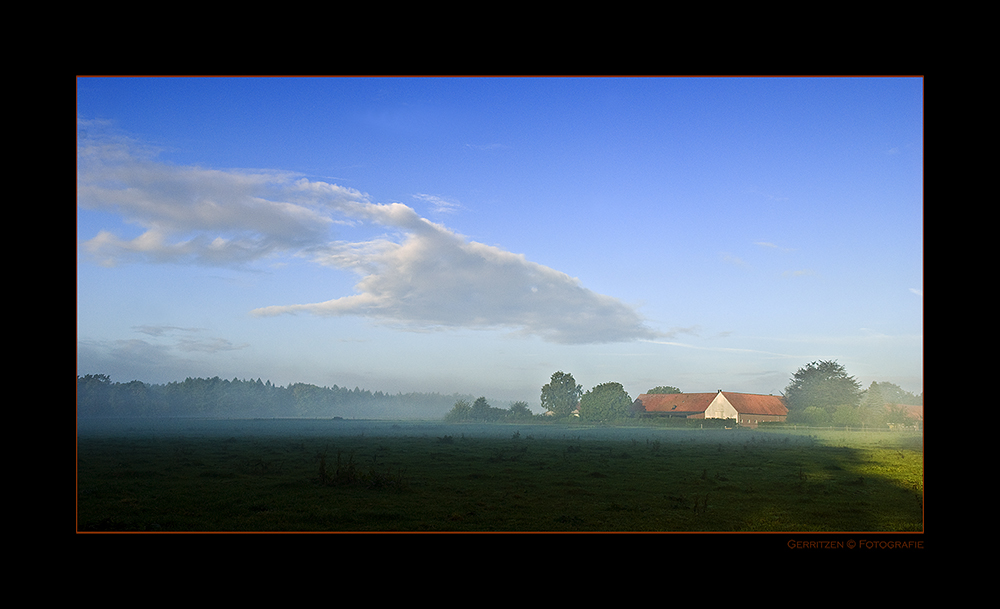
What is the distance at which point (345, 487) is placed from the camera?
23.1 meters

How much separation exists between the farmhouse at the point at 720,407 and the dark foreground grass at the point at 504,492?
31.4 m

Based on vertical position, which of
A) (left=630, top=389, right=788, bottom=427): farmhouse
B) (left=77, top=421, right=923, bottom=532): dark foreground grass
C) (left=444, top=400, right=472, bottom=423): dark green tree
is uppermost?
(left=77, top=421, right=923, bottom=532): dark foreground grass

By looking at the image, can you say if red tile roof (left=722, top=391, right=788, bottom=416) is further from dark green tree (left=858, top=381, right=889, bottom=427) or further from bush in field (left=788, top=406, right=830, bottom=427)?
dark green tree (left=858, top=381, right=889, bottom=427)

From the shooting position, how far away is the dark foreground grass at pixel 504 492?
57.8ft

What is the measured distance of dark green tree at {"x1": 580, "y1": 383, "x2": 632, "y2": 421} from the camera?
240ft

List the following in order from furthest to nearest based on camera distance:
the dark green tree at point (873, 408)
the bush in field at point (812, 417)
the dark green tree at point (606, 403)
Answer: the dark green tree at point (606, 403) → the bush in field at point (812, 417) → the dark green tree at point (873, 408)

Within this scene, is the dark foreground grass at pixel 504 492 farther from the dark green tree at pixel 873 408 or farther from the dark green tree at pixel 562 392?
the dark green tree at pixel 562 392

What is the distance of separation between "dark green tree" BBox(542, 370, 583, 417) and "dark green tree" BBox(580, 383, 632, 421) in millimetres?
3772

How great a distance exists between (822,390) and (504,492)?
6029 centimetres

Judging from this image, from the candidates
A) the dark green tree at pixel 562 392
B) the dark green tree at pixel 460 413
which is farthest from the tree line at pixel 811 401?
the dark green tree at pixel 460 413

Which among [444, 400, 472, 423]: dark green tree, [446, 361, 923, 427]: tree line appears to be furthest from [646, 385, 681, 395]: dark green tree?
[444, 400, 472, 423]: dark green tree

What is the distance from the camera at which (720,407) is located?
230ft
